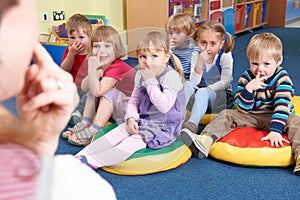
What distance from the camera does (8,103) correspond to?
26 cm

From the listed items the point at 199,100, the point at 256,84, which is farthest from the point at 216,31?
the point at 256,84

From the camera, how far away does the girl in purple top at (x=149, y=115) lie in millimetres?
1608

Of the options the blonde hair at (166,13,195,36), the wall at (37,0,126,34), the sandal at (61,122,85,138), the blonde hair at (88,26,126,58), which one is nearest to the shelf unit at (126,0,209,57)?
the wall at (37,0,126,34)

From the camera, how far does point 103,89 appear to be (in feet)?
6.06

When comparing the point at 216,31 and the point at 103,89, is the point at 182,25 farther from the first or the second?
the point at 103,89

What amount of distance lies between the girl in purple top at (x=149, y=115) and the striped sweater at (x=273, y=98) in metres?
0.32

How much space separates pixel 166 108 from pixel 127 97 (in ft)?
0.85

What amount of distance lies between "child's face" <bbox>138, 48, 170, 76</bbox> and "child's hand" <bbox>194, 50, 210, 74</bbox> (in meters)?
0.48

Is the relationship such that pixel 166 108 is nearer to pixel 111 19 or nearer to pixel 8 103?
pixel 8 103

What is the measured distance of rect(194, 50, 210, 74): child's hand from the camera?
2104mm

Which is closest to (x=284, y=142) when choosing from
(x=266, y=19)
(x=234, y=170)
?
(x=234, y=170)

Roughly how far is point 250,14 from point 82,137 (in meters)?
4.05

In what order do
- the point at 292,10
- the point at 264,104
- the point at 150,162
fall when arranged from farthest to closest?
the point at 292,10
the point at 264,104
the point at 150,162

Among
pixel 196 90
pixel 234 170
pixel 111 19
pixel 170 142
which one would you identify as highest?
pixel 111 19
